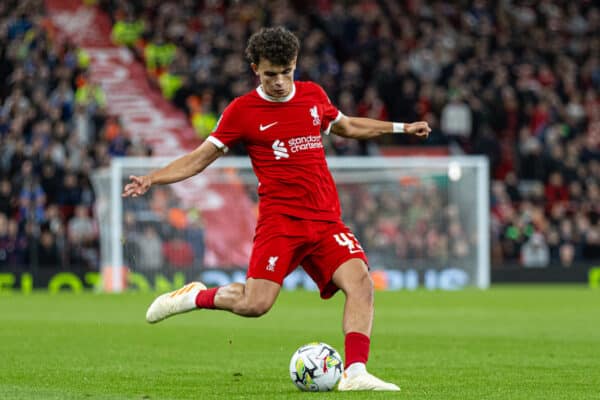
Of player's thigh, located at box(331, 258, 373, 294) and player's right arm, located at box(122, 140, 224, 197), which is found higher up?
player's right arm, located at box(122, 140, 224, 197)

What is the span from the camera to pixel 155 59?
3064 cm

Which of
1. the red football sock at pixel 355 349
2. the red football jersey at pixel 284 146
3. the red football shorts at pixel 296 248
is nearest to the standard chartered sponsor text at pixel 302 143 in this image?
the red football jersey at pixel 284 146

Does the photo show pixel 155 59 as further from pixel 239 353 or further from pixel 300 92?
pixel 300 92

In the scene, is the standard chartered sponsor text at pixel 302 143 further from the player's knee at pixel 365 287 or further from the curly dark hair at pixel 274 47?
the player's knee at pixel 365 287

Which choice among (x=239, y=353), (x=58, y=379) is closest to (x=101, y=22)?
(x=239, y=353)

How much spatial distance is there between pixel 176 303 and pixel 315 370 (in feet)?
4.05

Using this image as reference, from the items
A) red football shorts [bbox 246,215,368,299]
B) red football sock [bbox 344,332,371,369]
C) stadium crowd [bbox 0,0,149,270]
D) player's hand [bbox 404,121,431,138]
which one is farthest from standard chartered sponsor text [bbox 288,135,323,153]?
stadium crowd [bbox 0,0,149,270]

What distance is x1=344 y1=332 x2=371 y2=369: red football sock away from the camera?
8750 millimetres

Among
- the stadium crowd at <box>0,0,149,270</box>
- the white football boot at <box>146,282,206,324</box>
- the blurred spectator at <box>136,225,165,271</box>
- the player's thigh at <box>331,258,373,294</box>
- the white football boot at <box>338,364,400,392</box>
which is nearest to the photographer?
the white football boot at <box>338,364,400,392</box>

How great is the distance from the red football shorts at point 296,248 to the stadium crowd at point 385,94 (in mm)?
16303

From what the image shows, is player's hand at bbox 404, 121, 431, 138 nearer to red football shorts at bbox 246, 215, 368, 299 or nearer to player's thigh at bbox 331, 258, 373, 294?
red football shorts at bbox 246, 215, 368, 299

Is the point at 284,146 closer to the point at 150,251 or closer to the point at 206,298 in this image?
A: the point at 206,298

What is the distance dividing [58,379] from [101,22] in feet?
76.5

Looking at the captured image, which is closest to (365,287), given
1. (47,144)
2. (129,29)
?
(47,144)
